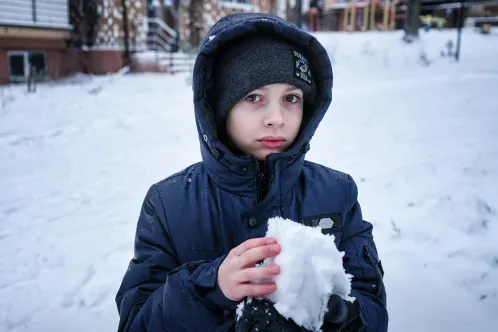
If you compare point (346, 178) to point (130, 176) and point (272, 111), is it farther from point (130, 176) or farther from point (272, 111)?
point (130, 176)

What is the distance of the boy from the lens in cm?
156

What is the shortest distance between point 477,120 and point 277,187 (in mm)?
5497

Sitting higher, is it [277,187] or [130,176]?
[277,187]

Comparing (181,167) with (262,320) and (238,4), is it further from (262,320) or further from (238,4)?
(238,4)

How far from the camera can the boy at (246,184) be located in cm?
156

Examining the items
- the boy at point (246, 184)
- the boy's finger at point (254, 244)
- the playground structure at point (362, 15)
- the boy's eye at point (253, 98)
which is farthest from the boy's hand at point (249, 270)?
the playground structure at point (362, 15)

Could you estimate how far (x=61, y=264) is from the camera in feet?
10.1

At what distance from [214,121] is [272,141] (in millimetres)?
267

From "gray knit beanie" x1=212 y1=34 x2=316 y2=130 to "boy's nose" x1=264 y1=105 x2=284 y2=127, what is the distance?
0.11m

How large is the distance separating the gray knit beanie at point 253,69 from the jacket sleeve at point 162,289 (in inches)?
20.1

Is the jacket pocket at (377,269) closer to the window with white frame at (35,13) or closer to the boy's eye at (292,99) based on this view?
the boy's eye at (292,99)

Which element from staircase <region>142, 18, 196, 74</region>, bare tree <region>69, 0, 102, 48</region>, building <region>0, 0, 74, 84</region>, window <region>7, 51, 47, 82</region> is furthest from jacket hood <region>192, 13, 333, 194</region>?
bare tree <region>69, 0, 102, 48</region>

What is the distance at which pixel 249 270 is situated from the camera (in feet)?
3.67

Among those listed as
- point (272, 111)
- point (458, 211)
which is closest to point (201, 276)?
point (272, 111)
